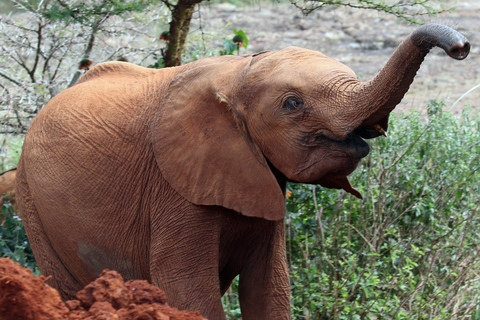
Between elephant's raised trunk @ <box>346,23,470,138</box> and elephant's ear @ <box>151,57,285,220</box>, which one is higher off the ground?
elephant's raised trunk @ <box>346,23,470,138</box>

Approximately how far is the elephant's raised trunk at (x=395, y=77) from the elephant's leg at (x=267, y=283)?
101cm

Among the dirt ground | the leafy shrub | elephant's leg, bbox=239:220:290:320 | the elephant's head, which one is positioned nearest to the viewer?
the elephant's head

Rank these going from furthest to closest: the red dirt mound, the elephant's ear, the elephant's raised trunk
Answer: the elephant's ear → the elephant's raised trunk → the red dirt mound

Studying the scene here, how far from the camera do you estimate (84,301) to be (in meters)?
2.28

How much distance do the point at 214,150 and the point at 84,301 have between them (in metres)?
1.11

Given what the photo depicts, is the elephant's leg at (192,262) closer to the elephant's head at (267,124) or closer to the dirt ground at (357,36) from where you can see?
the elephant's head at (267,124)

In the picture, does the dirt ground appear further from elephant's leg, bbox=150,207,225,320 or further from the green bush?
elephant's leg, bbox=150,207,225,320

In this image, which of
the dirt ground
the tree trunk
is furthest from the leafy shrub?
the dirt ground

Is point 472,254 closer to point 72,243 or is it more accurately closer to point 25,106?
point 72,243

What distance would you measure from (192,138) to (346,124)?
82cm

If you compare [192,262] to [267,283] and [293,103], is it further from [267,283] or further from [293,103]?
[293,103]

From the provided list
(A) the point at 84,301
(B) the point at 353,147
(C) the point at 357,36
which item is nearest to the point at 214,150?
(B) the point at 353,147

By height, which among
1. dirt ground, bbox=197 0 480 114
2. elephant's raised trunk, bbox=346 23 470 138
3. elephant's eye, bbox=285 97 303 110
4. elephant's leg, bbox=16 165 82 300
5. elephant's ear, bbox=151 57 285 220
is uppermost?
dirt ground, bbox=197 0 480 114

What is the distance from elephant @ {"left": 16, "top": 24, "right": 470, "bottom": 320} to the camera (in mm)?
2840
